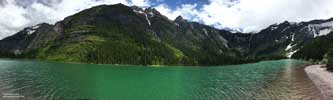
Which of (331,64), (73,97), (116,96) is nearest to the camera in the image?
(73,97)

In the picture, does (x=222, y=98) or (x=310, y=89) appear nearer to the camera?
(x=222, y=98)

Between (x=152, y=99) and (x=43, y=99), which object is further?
(x=152, y=99)

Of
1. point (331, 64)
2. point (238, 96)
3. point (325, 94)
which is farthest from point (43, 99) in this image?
point (331, 64)

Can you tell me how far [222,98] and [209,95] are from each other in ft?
18.9

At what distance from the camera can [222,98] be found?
72.8m

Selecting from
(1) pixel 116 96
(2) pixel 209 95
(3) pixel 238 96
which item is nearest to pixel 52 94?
(1) pixel 116 96

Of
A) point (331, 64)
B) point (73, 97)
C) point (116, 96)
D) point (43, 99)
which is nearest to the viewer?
point (43, 99)

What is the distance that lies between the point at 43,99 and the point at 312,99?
5301 centimetres

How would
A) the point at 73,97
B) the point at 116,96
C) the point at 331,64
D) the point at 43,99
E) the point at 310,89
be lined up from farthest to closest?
1. the point at 331,64
2. the point at 310,89
3. the point at 116,96
4. the point at 73,97
5. the point at 43,99

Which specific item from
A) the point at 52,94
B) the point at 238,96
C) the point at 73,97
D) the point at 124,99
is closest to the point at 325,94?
the point at 238,96

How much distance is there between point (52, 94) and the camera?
237 feet

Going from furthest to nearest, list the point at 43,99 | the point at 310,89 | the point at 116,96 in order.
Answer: the point at 310,89
the point at 116,96
the point at 43,99

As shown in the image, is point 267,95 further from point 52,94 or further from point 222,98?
point 52,94

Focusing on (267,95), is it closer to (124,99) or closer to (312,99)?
(312,99)
